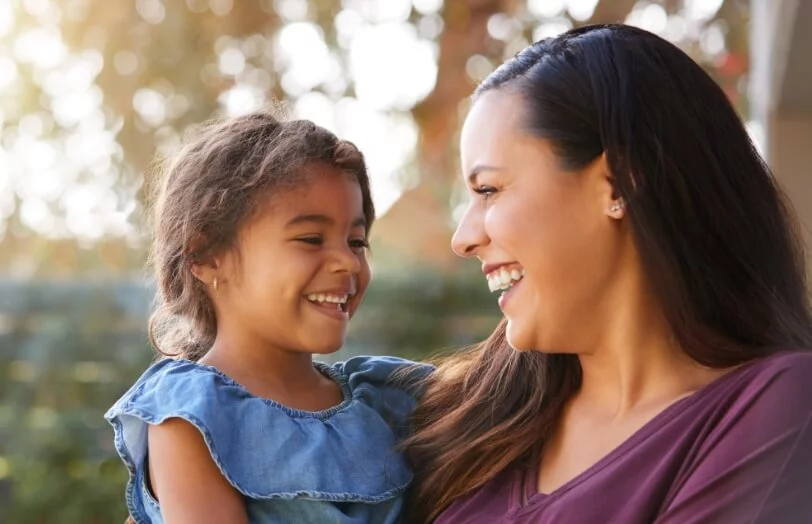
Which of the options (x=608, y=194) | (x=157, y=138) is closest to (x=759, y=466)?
(x=608, y=194)

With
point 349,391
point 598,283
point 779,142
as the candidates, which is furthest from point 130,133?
point 598,283

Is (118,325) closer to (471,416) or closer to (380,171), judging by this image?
(380,171)

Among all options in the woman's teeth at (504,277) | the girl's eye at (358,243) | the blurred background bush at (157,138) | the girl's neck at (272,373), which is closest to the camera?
the woman's teeth at (504,277)

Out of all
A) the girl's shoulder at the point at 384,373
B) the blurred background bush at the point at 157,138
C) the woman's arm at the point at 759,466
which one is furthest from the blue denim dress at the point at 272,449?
the blurred background bush at the point at 157,138

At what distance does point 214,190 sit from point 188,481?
1.72 ft

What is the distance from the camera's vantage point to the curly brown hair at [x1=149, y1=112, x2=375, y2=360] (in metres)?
2.16

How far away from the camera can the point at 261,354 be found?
84.5 inches

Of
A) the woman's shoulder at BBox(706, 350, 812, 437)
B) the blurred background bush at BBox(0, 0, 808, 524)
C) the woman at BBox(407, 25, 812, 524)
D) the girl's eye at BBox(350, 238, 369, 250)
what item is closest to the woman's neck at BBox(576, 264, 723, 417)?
the woman at BBox(407, 25, 812, 524)

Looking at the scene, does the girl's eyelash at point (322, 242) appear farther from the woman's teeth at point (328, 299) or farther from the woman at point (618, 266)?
the woman at point (618, 266)

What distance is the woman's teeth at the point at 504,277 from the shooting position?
6.21 feet

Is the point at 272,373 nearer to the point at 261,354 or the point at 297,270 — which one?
the point at 261,354

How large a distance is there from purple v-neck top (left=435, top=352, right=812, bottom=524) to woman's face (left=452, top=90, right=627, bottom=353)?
0.70ft

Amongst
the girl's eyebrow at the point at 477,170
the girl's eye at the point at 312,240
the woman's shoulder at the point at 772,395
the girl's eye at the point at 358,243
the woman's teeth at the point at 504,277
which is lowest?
the woman's shoulder at the point at 772,395

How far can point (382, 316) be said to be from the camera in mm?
5566
